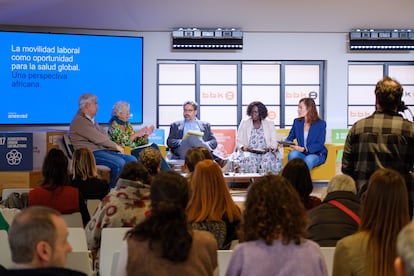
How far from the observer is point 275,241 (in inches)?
99.5

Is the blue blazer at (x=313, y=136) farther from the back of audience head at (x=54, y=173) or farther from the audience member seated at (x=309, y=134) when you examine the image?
the back of audience head at (x=54, y=173)

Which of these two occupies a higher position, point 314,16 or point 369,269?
point 314,16

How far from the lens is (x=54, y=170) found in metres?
4.81

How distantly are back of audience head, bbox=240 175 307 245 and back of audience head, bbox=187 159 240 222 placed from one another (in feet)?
2.89

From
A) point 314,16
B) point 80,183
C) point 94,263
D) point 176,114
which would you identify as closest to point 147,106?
point 176,114

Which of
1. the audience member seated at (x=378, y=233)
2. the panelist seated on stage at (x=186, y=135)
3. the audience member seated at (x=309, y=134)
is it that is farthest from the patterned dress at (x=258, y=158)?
the audience member seated at (x=378, y=233)

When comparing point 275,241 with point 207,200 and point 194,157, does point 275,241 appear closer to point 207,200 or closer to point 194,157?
point 207,200

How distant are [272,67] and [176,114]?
1927mm

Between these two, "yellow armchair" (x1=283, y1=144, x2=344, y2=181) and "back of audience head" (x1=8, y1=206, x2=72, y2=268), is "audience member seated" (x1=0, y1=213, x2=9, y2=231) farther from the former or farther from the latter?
"yellow armchair" (x1=283, y1=144, x2=344, y2=181)

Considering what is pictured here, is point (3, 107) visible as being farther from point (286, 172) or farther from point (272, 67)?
point (286, 172)

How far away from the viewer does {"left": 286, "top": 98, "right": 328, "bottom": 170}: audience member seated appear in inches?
366

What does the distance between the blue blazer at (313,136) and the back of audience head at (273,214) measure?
6798 mm

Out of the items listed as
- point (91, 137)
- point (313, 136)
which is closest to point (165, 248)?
point (91, 137)

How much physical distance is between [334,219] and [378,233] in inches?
29.3
